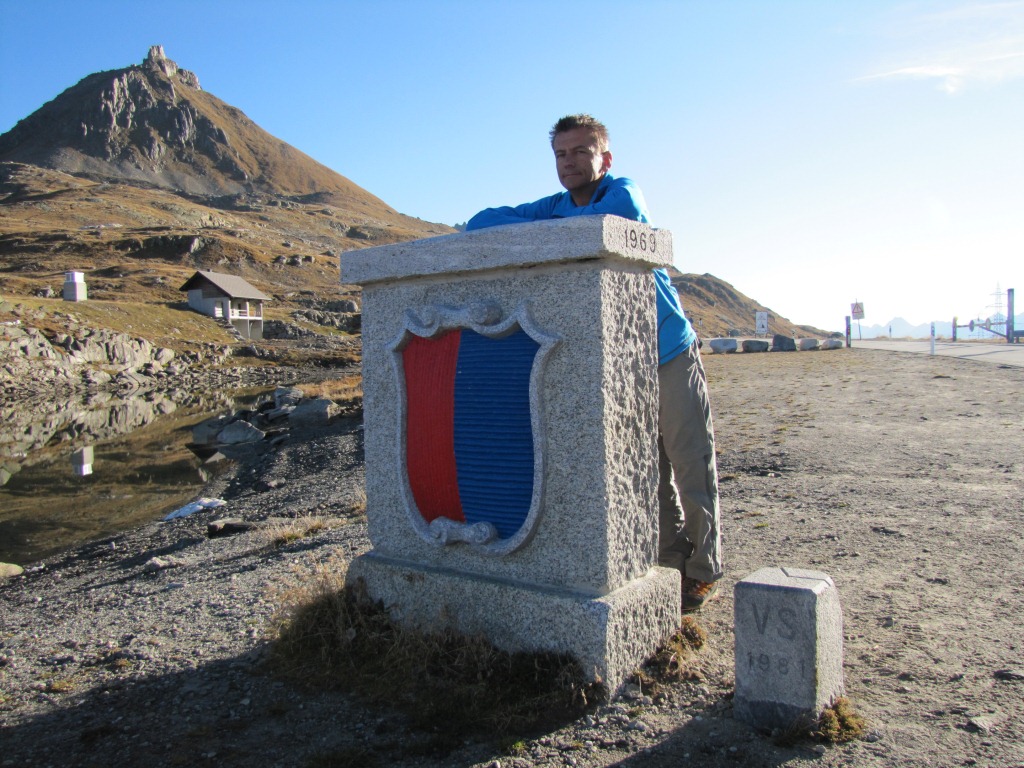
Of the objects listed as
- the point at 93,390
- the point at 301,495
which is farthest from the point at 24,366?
the point at 301,495

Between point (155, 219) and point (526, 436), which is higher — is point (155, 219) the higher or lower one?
the higher one

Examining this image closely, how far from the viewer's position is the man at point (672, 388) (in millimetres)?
3682

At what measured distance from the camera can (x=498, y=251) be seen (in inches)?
129

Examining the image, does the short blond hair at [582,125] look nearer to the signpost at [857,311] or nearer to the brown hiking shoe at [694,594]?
the brown hiking shoe at [694,594]

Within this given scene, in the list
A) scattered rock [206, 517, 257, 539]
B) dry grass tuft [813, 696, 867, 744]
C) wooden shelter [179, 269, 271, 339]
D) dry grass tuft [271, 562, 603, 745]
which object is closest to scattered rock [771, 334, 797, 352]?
scattered rock [206, 517, 257, 539]

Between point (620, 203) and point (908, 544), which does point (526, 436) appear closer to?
point (620, 203)

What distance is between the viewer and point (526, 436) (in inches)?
129

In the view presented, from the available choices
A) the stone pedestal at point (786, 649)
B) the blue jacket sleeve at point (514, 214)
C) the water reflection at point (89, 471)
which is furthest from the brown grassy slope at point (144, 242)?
the stone pedestal at point (786, 649)

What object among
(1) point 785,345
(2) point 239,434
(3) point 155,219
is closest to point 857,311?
(1) point 785,345

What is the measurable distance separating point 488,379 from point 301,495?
8419 millimetres

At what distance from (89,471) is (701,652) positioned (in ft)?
50.5

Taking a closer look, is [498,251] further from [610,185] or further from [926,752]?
[926,752]

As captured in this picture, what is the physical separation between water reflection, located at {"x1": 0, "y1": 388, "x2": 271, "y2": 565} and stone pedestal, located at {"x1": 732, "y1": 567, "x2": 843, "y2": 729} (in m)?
9.58

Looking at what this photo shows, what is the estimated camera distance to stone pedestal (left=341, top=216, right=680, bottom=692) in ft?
10.2
